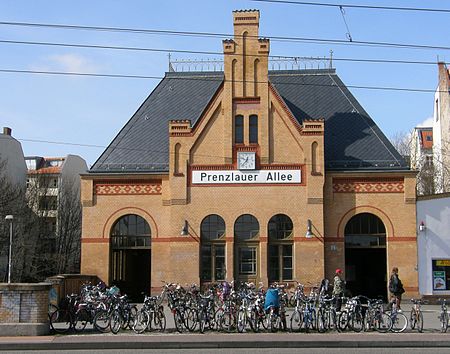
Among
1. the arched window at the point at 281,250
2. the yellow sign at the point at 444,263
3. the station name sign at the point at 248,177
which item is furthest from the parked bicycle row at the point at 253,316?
the yellow sign at the point at 444,263

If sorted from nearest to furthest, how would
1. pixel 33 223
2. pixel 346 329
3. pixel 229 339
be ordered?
1. pixel 229 339
2. pixel 346 329
3. pixel 33 223

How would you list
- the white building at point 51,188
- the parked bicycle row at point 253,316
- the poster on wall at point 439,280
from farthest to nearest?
the white building at point 51,188 → the poster on wall at point 439,280 → the parked bicycle row at point 253,316

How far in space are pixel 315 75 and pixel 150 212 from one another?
13789 mm

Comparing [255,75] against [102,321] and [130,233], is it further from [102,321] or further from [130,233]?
[102,321]

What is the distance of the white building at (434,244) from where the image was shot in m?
33.1

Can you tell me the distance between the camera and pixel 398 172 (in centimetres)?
3372

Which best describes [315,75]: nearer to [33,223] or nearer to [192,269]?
[192,269]

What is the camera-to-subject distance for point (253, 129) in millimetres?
34188

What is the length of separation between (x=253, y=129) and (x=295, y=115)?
384 cm

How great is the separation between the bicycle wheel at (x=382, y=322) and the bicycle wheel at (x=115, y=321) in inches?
319

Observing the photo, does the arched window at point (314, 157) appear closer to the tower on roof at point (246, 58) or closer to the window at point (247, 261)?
the tower on roof at point (246, 58)

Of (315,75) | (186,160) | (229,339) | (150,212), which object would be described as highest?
(315,75)

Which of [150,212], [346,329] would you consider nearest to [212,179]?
[150,212]

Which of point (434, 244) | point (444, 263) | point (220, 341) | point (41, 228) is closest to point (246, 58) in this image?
point (434, 244)
